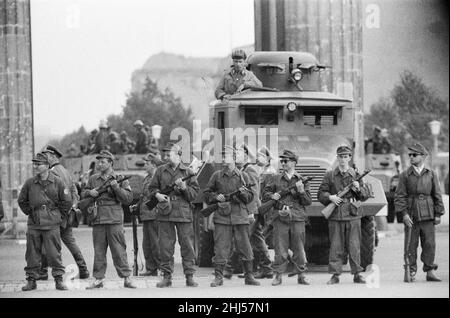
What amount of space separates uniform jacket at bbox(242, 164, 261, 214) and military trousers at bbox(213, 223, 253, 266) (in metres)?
0.34

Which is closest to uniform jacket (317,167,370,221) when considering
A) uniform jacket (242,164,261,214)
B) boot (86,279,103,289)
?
uniform jacket (242,164,261,214)

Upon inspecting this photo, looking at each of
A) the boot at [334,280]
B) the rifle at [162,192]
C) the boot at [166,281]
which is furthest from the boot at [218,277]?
the boot at [334,280]

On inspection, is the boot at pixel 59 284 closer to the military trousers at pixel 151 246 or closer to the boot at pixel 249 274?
the military trousers at pixel 151 246

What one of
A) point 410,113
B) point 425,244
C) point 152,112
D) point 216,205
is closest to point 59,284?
point 216,205

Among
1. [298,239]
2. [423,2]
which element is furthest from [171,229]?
[423,2]

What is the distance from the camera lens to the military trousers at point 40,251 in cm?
1487

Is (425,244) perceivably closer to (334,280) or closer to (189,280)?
(334,280)

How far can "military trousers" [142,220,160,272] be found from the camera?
16625mm

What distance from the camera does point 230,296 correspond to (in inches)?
549

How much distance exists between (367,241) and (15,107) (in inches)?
397
